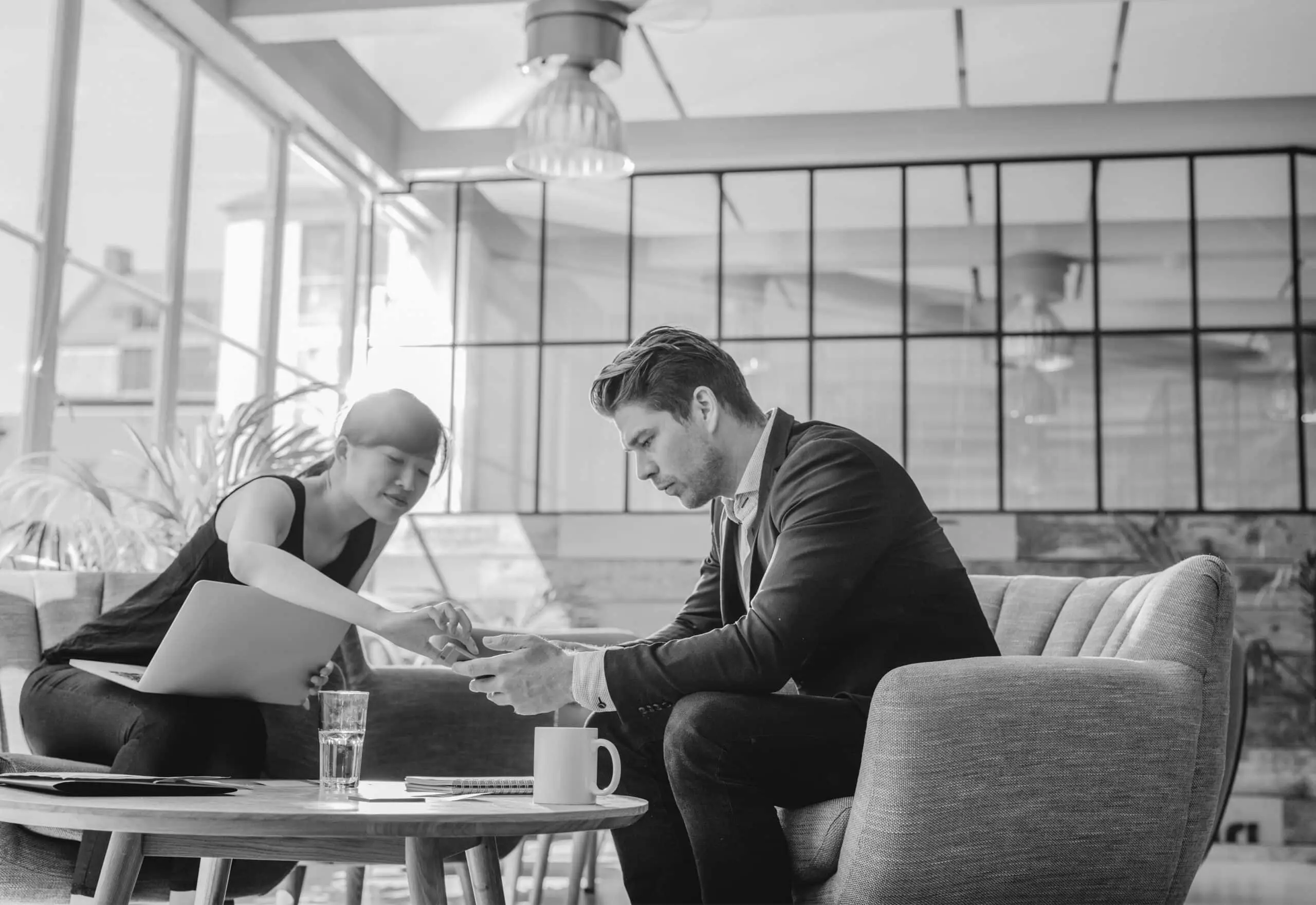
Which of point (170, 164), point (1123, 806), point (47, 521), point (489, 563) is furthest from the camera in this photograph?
point (489, 563)

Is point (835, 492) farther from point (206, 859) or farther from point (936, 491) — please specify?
point (936, 491)

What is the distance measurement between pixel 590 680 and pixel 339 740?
314 mm

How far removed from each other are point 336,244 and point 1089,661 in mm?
6993

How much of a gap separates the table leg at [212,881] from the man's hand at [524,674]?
392mm

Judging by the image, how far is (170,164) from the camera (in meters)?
6.00

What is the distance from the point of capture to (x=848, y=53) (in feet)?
23.0

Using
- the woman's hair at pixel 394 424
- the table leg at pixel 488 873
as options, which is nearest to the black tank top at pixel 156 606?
the woman's hair at pixel 394 424

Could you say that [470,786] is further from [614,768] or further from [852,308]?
[852,308]

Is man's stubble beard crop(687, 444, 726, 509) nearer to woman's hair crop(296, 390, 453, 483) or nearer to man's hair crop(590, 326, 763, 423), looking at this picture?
man's hair crop(590, 326, 763, 423)

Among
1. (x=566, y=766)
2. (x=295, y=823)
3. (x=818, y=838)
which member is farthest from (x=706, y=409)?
(x=295, y=823)

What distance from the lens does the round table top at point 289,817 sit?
1.19 meters

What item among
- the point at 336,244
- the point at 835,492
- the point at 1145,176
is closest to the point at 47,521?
the point at 835,492

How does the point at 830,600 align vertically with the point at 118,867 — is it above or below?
above

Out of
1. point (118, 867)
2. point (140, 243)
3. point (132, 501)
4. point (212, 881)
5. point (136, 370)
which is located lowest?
point (212, 881)
